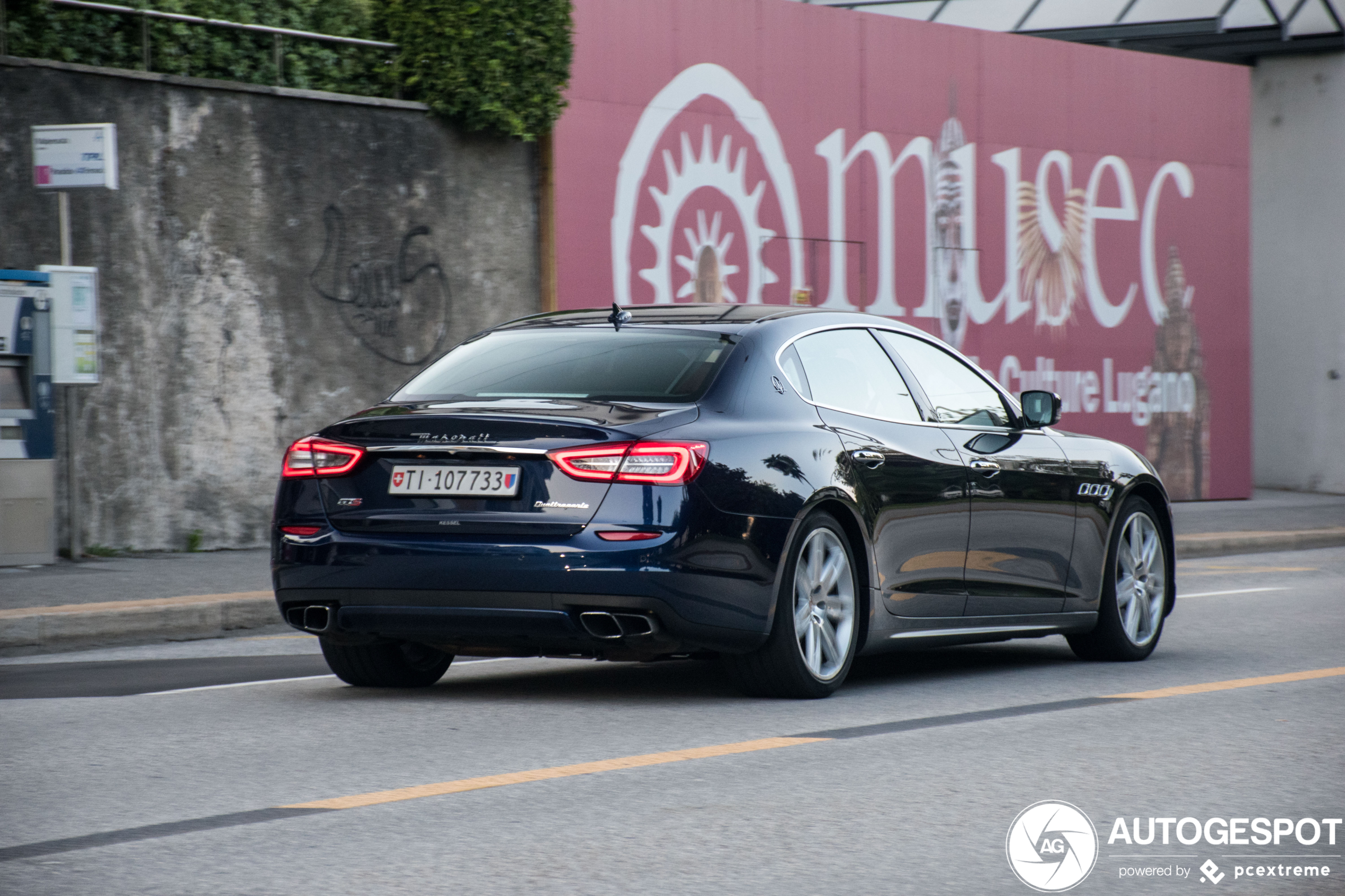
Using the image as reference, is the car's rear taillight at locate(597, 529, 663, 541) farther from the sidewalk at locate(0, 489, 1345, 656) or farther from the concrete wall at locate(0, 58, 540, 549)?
the concrete wall at locate(0, 58, 540, 549)

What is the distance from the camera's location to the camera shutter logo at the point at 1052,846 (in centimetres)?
458

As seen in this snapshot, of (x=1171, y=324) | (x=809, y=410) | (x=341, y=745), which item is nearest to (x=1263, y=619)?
(x=809, y=410)

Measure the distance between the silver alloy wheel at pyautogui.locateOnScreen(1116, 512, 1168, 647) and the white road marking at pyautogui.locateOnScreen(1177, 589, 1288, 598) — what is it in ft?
12.2

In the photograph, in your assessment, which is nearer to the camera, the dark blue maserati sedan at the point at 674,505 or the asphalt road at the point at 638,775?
the asphalt road at the point at 638,775

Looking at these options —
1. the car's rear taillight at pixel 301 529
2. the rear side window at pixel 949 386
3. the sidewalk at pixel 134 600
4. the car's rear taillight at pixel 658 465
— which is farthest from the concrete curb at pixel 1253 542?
the car's rear taillight at pixel 301 529

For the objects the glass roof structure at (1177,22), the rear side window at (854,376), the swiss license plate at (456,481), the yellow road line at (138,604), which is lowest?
the yellow road line at (138,604)

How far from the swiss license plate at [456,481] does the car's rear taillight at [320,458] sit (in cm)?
20

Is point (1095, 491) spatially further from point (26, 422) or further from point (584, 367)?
point (26, 422)

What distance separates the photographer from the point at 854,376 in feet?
25.9

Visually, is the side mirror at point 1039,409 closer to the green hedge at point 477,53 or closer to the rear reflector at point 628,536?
the rear reflector at point 628,536

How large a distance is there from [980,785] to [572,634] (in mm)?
1721

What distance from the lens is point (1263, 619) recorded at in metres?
11.3

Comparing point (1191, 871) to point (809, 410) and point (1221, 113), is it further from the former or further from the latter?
point (1221, 113)

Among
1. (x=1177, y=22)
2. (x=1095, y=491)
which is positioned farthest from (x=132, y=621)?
(x=1177, y=22)
